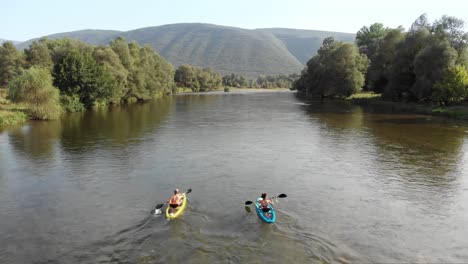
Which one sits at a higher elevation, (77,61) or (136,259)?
(77,61)

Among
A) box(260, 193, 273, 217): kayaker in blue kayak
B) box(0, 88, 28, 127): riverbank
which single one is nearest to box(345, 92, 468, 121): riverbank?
box(260, 193, 273, 217): kayaker in blue kayak

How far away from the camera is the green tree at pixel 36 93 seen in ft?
211

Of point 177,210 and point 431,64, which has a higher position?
point 431,64

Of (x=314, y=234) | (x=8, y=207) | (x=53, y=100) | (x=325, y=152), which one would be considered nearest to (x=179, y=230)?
(x=314, y=234)

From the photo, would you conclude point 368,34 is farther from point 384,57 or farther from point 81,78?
point 81,78

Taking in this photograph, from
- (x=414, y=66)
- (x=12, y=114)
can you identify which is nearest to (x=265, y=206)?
(x=12, y=114)

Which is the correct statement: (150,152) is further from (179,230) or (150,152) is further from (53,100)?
(53,100)

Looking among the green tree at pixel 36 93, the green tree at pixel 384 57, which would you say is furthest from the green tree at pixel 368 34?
the green tree at pixel 36 93

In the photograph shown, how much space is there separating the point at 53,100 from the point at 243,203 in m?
53.5

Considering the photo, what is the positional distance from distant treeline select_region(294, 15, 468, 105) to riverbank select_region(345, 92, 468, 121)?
2.02 metres

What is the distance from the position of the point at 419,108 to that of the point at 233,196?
2568 inches

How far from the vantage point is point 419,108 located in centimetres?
7869

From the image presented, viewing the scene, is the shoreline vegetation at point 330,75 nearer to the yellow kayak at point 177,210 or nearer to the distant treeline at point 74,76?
the distant treeline at point 74,76

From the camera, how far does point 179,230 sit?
21281 millimetres
